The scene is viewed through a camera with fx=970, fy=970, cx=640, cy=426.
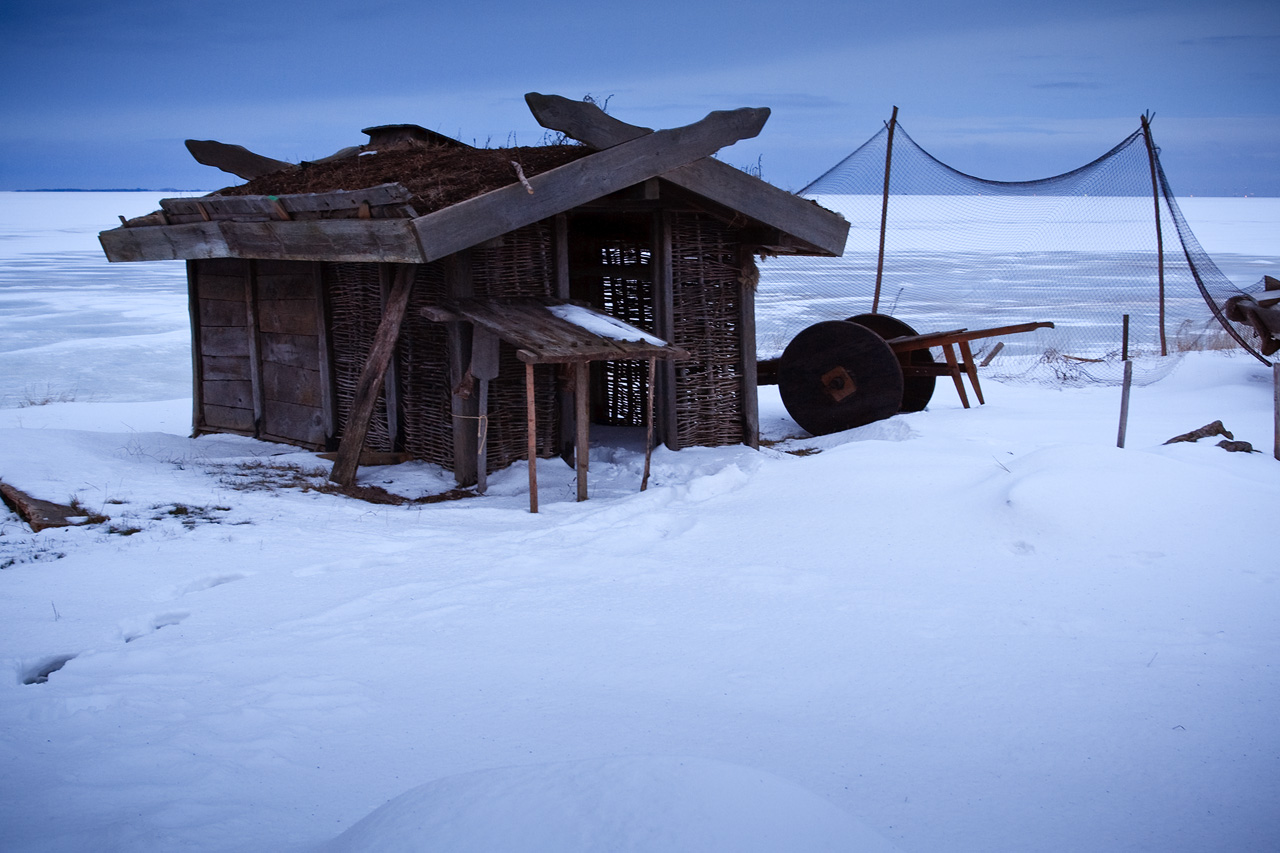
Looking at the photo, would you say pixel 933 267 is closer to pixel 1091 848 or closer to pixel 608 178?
pixel 608 178

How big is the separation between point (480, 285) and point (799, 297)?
20293 millimetres

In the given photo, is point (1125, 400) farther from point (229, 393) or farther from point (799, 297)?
point (799, 297)

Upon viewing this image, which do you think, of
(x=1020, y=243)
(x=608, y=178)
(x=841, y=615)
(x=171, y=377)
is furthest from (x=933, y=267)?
(x=841, y=615)

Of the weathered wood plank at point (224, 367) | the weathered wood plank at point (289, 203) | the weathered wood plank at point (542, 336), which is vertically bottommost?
the weathered wood plank at point (224, 367)

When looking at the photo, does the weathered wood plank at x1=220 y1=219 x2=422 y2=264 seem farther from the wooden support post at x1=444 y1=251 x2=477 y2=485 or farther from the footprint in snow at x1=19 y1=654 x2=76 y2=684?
the footprint in snow at x1=19 y1=654 x2=76 y2=684

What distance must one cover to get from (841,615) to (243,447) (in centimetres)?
700

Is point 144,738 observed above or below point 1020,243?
below

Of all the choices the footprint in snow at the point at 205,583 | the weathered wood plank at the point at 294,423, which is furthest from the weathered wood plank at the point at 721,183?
the weathered wood plank at the point at 294,423

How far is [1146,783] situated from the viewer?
347 cm

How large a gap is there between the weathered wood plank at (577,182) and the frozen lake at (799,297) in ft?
28.2

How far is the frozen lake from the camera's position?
16641 mm

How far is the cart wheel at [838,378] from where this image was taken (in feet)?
34.2

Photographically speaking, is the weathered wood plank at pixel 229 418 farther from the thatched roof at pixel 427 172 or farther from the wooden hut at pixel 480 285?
the thatched roof at pixel 427 172

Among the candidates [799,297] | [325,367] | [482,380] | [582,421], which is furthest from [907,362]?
[799,297]
